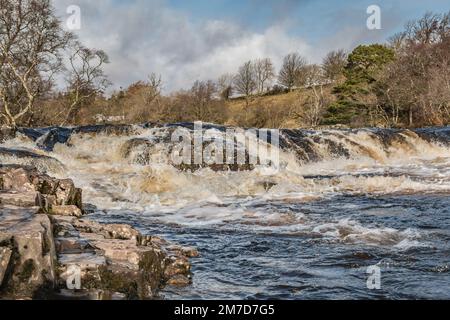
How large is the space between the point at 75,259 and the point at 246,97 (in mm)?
51237

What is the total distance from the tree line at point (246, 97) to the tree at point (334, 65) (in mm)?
140

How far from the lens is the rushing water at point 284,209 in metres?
4.48

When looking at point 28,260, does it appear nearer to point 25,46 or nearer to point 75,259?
point 75,259

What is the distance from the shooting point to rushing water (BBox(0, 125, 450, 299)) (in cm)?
448

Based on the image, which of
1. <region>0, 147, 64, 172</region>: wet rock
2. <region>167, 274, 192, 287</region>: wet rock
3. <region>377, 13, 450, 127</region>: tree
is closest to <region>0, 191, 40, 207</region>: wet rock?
<region>167, 274, 192, 287</region>: wet rock

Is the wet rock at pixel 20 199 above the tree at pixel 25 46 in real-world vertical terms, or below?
below

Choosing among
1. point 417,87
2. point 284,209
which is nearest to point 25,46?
point 284,209

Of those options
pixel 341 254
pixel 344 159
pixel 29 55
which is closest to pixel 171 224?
pixel 341 254

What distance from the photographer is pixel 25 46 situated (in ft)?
75.4

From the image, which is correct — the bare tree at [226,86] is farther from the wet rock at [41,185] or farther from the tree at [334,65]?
the wet rock at [41,185]

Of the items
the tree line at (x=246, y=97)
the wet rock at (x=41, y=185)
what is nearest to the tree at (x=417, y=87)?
the tree line at (x=246, y=97)

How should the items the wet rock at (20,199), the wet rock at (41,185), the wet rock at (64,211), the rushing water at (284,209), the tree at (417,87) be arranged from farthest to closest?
1. the tree at (417,87)
2. the wet rock at (41,185)
3. the wet rock at (64,211)
4. the wet rock at (20,199)
5. the rushing water at (284,209)
